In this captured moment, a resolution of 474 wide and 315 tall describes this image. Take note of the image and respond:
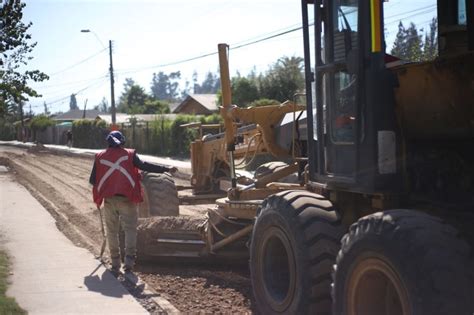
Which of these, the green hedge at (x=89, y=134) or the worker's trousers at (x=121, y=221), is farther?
the green hedge at (x=89, y=134)

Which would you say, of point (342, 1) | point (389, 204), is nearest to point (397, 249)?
point (389, 204)

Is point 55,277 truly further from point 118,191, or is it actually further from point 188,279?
point 188,279

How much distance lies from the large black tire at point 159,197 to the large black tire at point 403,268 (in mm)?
6528

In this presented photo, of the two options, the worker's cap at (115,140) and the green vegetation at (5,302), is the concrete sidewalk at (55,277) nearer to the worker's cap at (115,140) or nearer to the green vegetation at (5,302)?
the green vegetation at (5,302)

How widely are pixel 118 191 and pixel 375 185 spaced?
14.6 feet

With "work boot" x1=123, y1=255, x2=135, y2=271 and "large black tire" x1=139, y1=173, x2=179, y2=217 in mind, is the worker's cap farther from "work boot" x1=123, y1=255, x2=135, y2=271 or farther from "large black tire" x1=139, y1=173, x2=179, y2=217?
"large black tire" x1=139, y1=173, x2=179, y2=217

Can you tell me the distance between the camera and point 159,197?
421 inches

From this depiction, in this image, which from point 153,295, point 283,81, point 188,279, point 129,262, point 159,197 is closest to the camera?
point 153,295

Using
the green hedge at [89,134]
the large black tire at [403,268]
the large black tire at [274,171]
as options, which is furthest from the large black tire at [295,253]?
the green hedge at [89,134]

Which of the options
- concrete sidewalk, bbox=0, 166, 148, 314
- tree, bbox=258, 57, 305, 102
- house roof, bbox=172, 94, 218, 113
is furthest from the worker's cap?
house roof, bbox=172, 94, 218, 113

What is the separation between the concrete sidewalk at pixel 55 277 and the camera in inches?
269

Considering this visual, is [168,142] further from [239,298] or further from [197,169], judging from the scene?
[239,298]

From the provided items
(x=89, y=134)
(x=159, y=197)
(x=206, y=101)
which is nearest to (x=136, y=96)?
(x=206, y=101)

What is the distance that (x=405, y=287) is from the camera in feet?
12.2
